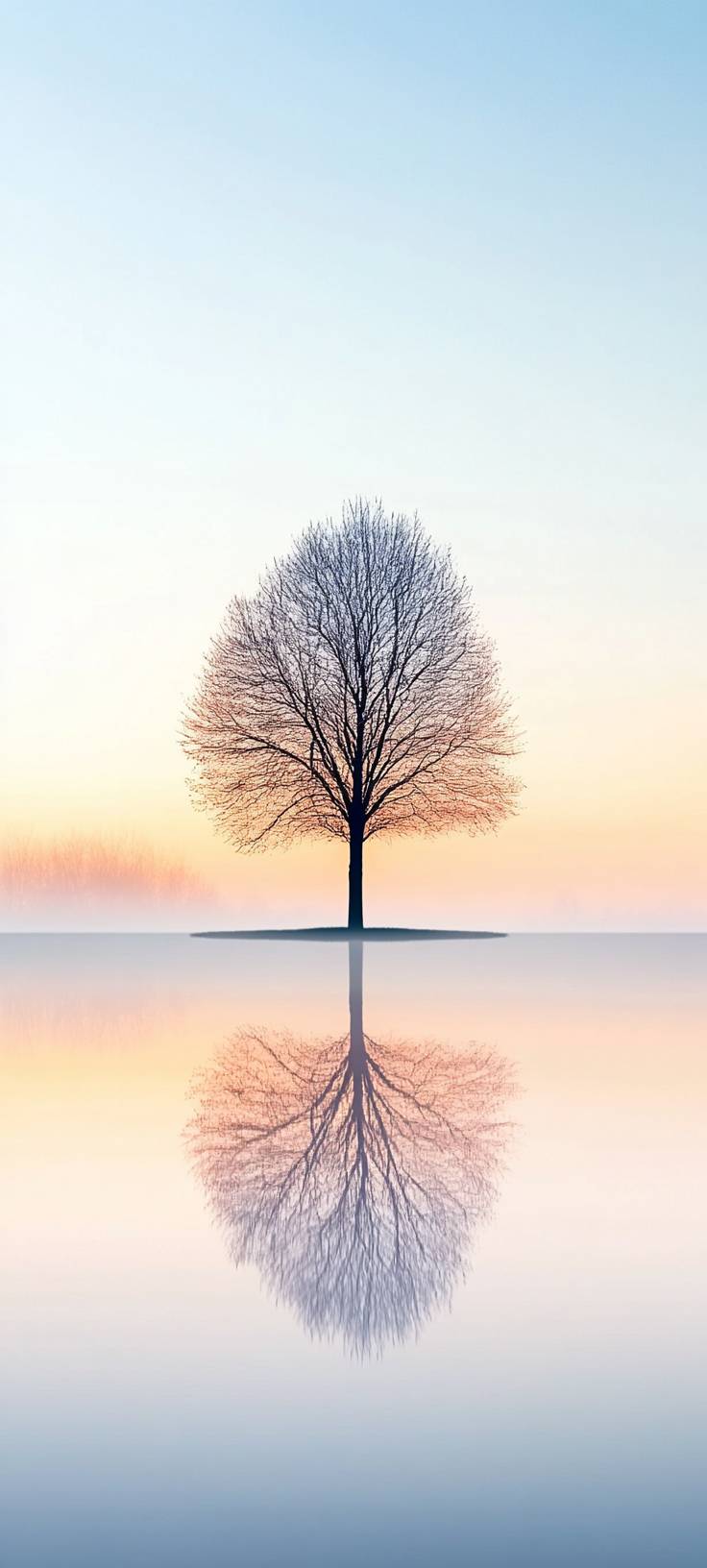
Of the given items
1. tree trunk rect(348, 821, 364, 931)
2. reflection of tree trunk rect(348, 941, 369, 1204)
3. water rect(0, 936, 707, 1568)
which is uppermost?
tree trunk rect(348, 821, 364, 931)

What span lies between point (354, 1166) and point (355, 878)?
992 inches

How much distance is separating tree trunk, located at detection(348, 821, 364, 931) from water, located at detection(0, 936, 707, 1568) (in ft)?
70.3

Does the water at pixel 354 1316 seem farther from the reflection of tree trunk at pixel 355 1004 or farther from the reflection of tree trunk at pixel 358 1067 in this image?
the reflection of tree trunk at pixel 355 1004

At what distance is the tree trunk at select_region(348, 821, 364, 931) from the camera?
104ft

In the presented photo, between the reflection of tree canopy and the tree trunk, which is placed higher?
the tree trunk

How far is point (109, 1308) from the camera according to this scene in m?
4.30

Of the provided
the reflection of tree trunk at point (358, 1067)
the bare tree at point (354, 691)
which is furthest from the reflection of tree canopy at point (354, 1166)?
the bare tree at point (354, 691)

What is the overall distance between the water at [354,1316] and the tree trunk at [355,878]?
70.3 ft

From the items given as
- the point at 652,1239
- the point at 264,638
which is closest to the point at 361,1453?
the point at 652,1239

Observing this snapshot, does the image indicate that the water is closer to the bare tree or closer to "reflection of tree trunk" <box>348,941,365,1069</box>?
"reflection of tree trunk" <box>348,941,365,1069</box>

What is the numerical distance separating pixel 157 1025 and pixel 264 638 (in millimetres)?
19198

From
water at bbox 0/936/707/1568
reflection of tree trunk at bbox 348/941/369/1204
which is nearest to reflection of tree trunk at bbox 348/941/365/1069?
reflection of tree trunk at bbox 348/941/369/1204

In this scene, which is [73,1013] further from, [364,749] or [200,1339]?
[364,749]

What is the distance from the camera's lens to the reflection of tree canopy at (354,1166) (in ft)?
15.0
